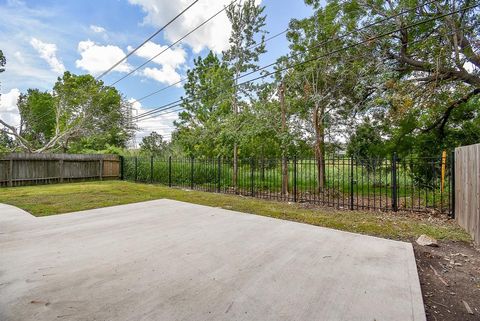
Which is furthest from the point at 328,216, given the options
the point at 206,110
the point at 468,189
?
the point at 206,110

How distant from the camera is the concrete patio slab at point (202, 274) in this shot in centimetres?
182

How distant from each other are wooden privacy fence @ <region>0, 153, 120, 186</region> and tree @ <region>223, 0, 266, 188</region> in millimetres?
7587

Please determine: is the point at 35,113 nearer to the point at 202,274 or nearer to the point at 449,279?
the point at 202,274

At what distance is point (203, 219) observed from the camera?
4703mm

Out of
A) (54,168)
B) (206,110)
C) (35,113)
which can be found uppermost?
(35,113)

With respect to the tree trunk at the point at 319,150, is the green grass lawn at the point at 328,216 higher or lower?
lower

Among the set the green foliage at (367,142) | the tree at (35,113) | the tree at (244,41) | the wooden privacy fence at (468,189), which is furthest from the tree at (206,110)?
the tree at (35,113)

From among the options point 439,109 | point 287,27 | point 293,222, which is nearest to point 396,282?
point 293,222

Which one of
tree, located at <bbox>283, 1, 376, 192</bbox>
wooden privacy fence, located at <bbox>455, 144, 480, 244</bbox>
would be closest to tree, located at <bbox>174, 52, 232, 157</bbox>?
tree, located at <bbox>283, 1, 376, 192</bbox>

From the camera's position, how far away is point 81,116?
16.2 m

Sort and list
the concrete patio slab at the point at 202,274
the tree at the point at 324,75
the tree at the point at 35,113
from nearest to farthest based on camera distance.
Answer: the concrete patio slab at the point at 202,274
the tree at the point at 324,75
the tree at the point at 35,113

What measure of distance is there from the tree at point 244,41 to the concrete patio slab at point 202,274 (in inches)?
285

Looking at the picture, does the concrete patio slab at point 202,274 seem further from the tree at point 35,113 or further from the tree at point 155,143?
the tree at point 35,113

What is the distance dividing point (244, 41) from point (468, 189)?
9920mm
